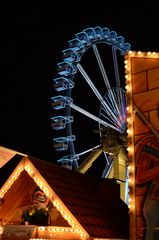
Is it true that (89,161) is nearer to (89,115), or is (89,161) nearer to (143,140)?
(89,115)

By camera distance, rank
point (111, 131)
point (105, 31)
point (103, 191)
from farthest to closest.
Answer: point (105, 31), point (111, 131), point (103, 191)

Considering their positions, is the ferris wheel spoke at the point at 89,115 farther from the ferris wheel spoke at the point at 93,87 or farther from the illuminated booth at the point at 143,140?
the illuminated booth at the point at 143,140

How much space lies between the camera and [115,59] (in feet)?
79.8

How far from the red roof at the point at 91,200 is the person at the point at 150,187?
1115 mm

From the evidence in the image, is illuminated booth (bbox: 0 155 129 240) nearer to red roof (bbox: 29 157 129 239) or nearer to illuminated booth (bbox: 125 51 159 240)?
red roof (bbox: 29 157 129 239)

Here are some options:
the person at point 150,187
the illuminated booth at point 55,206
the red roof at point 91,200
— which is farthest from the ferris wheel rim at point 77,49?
the person at point 150,187

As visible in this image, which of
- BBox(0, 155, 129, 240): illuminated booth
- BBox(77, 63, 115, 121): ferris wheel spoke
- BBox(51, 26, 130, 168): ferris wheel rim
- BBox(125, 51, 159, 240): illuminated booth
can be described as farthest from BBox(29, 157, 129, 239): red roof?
BBox(77, 63, 115, 121): ferris wheel spoke

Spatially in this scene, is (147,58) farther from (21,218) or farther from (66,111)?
(66,111)

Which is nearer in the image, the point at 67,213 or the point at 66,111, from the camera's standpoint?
the point at 67,213

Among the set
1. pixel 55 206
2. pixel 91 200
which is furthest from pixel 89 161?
pixel 55 206

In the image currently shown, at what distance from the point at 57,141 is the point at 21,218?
1108cm

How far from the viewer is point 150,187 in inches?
Answer: 364

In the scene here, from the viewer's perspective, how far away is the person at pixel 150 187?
8930mm

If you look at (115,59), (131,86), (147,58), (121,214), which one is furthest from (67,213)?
(115,59)
